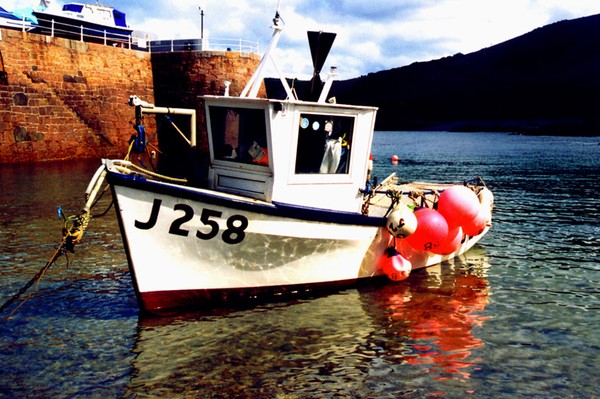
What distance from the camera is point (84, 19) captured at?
35.2 meters

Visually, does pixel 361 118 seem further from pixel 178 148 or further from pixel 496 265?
pixel 178 148

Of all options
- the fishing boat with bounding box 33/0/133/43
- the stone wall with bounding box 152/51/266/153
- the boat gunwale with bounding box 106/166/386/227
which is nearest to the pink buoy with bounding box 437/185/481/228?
the boat gunwale with bounding box 106/166/386/227

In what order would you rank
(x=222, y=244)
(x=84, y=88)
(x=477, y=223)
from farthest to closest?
(x=84, y=88) → (x=477, y=223) → (x=222, y=244)

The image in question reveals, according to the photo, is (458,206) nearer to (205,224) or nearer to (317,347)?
(317,347)

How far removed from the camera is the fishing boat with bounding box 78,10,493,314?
25.0ft

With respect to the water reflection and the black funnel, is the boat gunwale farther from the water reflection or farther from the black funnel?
the black funnel

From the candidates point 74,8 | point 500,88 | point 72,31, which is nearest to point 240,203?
point 72,31

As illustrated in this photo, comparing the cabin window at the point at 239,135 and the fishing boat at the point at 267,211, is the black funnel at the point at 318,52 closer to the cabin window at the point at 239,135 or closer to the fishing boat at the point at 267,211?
the fishing boat at the point at 267,211

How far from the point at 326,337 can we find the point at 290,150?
8.74 feet

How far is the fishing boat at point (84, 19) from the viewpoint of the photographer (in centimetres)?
3362

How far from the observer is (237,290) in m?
8.41

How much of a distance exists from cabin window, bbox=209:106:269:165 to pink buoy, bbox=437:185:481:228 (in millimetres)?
3394

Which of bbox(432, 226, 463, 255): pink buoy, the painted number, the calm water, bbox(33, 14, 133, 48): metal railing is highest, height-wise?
bbox(33, 14, 133, 48): metal railing

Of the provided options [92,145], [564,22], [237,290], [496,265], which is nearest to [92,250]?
[237,290]
